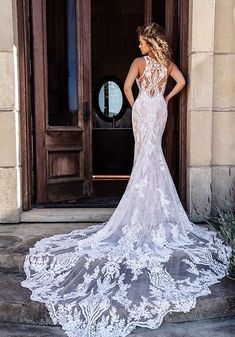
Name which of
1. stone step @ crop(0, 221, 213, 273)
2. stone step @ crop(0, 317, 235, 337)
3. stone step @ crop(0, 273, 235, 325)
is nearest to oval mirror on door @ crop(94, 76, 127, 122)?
stone step @ crop(0, 221, 213, 273)

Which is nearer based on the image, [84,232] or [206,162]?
[84,232]

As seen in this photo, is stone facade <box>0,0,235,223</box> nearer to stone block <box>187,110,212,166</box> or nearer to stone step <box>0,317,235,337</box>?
stone block <box>187,110,212,166</box>

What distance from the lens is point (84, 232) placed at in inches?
150

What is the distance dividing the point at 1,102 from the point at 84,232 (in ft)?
5.40

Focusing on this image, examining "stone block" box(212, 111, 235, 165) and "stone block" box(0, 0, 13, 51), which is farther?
"stone block" box(212, 111, 235, 165)

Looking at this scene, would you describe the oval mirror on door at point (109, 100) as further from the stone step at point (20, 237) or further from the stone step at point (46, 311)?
the stone step at point (46, 311)

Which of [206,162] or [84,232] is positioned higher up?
[206,162]

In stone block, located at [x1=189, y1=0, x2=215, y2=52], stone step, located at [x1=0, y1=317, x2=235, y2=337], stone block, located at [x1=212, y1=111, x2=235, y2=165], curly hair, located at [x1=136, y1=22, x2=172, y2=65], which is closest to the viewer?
stone step, located at [x1=0, y1=317, x2=235, y2=337]

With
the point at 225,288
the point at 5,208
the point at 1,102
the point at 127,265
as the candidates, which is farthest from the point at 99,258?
the point at 1,102

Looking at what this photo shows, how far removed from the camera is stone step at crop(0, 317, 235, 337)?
257 centimetres

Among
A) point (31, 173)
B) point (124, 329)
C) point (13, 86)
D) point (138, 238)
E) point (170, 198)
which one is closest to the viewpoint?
point (124, 329)

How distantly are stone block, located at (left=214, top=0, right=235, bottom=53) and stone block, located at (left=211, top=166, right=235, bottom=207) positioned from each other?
4.22 ft

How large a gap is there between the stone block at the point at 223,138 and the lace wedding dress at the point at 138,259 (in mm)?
781

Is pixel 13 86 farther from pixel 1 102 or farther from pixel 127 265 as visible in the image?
pixel 127 265
